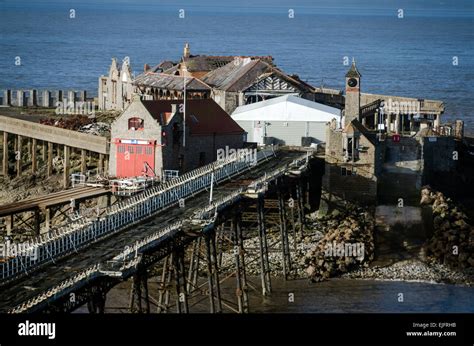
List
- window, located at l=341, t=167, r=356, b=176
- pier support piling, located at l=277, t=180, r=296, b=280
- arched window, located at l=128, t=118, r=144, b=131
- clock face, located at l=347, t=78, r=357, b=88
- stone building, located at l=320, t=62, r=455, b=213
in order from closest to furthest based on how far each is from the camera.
Result: pier support piling, located at l=277, t=180, r=296, b=280
arched window, located at l=128, t=118, r=144, b=131
stone building, located at l=320, t=62, r=455, b=213
window, located at l=341, t=167, r=356, b=176
clock face, located at l=347, t=78, r=357, b=88

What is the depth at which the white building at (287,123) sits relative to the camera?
2889 inches

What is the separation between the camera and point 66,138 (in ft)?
233

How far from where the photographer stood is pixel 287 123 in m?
73.3

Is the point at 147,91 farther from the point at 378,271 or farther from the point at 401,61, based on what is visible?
the point at 401,61

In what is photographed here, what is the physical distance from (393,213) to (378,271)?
720 cm

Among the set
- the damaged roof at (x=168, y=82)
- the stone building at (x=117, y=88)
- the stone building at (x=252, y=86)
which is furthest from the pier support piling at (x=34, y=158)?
the stone building at (x=117, y=88)

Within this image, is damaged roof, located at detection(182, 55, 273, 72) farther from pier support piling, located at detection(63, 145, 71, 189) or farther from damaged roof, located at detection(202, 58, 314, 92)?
pier support piling, located at detection(63, 145, 71, 189)

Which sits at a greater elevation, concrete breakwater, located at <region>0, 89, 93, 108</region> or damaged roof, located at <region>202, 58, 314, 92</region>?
damaged roof, located at <region>202, 58, 314, 92</region>

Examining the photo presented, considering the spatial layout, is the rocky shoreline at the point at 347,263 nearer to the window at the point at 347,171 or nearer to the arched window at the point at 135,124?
the window at the point at 347,171

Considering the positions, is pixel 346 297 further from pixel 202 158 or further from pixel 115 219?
pixel 202 158

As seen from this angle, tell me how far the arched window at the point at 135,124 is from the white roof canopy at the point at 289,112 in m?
13.9

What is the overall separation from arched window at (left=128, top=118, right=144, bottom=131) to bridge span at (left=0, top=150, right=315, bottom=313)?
11.5 ft

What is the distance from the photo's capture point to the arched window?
61.1 meters

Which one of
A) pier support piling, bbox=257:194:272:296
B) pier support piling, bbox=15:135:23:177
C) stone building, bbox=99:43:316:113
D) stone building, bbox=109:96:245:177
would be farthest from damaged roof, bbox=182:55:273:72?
pier support piling, bbox=257:194:272:296
